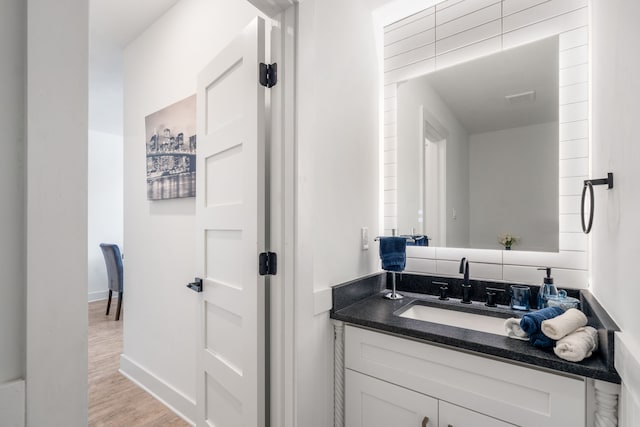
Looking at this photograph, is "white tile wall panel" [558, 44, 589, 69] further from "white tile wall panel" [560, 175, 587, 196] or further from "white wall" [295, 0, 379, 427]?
"white wall" [295, 0, 379, 427]

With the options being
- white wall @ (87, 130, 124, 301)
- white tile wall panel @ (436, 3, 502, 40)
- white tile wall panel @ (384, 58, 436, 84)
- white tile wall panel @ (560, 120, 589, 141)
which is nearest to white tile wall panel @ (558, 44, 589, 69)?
white tile wall panel @ (560, 120, 589, 141)

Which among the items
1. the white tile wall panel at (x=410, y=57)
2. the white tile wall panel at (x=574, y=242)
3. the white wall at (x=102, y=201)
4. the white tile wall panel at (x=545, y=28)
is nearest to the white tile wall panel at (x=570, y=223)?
the white tile wall panel at (x=574, y=242)

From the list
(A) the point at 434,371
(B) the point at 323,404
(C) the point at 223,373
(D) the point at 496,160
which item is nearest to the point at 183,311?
(C) the point at 223,373

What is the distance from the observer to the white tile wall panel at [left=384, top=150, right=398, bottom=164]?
2.00 m

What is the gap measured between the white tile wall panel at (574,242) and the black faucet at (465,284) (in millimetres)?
419

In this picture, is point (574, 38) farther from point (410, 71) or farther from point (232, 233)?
point (232, 233)

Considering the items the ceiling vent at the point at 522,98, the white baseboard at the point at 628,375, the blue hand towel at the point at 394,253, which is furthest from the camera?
the blue hand towel at the point at 394,253

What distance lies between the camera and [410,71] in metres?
1.95

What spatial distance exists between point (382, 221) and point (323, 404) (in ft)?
3.46

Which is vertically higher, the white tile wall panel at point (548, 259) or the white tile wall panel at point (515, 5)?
the white tile wall panel at point (515, 5)

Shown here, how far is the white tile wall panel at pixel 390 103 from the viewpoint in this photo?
2002 mm

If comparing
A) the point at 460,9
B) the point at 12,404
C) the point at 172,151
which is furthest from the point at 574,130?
the point at 172,151

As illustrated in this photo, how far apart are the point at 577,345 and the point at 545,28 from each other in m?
1.44

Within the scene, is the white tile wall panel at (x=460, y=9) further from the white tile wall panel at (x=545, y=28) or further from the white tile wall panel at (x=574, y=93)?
the white tile wall panel at (x=574, y=93)
